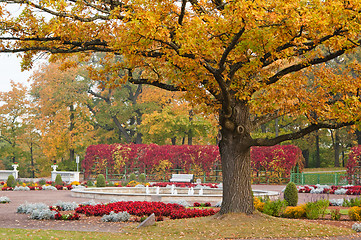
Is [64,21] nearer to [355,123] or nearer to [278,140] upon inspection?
[278,140]

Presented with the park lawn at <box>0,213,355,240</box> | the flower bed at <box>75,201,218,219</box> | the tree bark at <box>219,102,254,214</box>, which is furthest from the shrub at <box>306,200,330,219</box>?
the flower bed at <box>75,201,218,219</box>

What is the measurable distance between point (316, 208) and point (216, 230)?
3707mm

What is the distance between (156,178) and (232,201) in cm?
2071

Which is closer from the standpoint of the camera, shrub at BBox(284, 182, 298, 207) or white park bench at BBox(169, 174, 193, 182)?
shrub at BBox(284, 182, 298, 207)

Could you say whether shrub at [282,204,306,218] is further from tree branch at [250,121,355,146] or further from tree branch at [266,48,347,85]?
tree branch at [266,48,347,85]

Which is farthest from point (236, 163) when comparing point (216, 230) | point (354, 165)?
point (354, 165)

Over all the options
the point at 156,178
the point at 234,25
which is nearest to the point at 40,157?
the point at 156,178

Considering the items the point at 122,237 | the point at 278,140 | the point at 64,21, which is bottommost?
the point at 122,237

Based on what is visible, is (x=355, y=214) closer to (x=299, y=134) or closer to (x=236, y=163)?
(x=299, y=134)

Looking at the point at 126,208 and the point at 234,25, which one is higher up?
the point at 234,25

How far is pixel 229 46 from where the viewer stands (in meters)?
8.65

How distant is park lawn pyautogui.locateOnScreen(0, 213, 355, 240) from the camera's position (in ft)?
29.2

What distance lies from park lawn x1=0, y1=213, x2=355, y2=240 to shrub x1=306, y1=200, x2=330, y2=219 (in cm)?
132

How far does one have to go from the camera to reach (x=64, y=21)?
9695 millimetres
